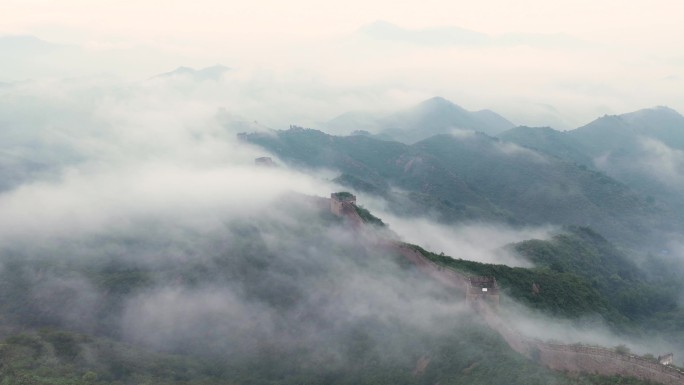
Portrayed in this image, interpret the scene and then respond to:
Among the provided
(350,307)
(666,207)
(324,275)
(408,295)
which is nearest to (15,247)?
(324,275)

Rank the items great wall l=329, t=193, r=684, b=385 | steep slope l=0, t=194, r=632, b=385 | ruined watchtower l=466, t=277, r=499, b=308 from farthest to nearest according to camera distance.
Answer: ruined watchtower l=466, t=277, r=499, b=308
steep slope l=0, t=194, r=632, b=385
great wall l=329, t=193, r=684, b=385

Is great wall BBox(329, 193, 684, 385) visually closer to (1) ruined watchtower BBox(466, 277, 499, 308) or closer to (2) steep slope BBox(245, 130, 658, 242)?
(1) ruined watchtower BBox(466, 277, 499, 308)

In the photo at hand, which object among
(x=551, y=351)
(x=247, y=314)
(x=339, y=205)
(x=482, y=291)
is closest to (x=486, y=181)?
(x=339, y=205)

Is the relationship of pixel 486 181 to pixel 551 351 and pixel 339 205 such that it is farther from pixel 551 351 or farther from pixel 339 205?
pixel 551 351

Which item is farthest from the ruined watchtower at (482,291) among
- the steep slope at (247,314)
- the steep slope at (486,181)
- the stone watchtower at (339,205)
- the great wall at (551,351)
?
the steep slope at (486,181)

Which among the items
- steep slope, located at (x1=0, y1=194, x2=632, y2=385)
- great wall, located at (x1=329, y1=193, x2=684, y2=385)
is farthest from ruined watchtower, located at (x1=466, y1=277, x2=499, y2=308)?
steep slope, located at (x1=0, y1=194, x2=632, y2=385)

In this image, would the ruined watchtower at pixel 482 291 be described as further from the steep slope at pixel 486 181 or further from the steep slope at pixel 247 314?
the steep slope at pixel 486 181

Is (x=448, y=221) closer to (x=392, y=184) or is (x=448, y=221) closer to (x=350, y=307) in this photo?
(x=392, y=184)
